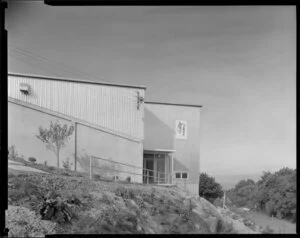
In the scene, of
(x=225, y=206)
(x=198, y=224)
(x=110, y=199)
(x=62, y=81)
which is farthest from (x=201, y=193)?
(x=62, y=81)

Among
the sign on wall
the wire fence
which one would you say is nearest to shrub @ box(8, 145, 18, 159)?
the wire fence

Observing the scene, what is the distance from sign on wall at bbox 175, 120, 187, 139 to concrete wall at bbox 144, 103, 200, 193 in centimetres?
7

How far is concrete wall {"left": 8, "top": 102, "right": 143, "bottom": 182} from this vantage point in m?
5.68

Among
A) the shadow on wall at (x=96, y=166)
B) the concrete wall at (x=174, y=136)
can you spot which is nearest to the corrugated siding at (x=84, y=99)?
the concrete wall at (x=174, y=136)

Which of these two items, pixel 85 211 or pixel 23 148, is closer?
pixel 85 211

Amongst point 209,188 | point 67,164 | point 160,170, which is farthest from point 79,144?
point 209,188

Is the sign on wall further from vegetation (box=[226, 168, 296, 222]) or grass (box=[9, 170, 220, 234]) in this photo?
vegetation (box=[226, 168, 296, 222])

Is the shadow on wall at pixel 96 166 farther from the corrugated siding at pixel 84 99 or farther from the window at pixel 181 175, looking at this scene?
the window at pixel 181 175

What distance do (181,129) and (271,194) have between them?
2.40 meters

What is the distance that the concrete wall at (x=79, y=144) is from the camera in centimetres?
568

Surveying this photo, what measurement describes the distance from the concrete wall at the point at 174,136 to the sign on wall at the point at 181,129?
0.23 ft

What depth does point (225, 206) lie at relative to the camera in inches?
215

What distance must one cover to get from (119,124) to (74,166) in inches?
51.5

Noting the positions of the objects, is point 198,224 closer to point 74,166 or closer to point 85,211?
point 85,211
